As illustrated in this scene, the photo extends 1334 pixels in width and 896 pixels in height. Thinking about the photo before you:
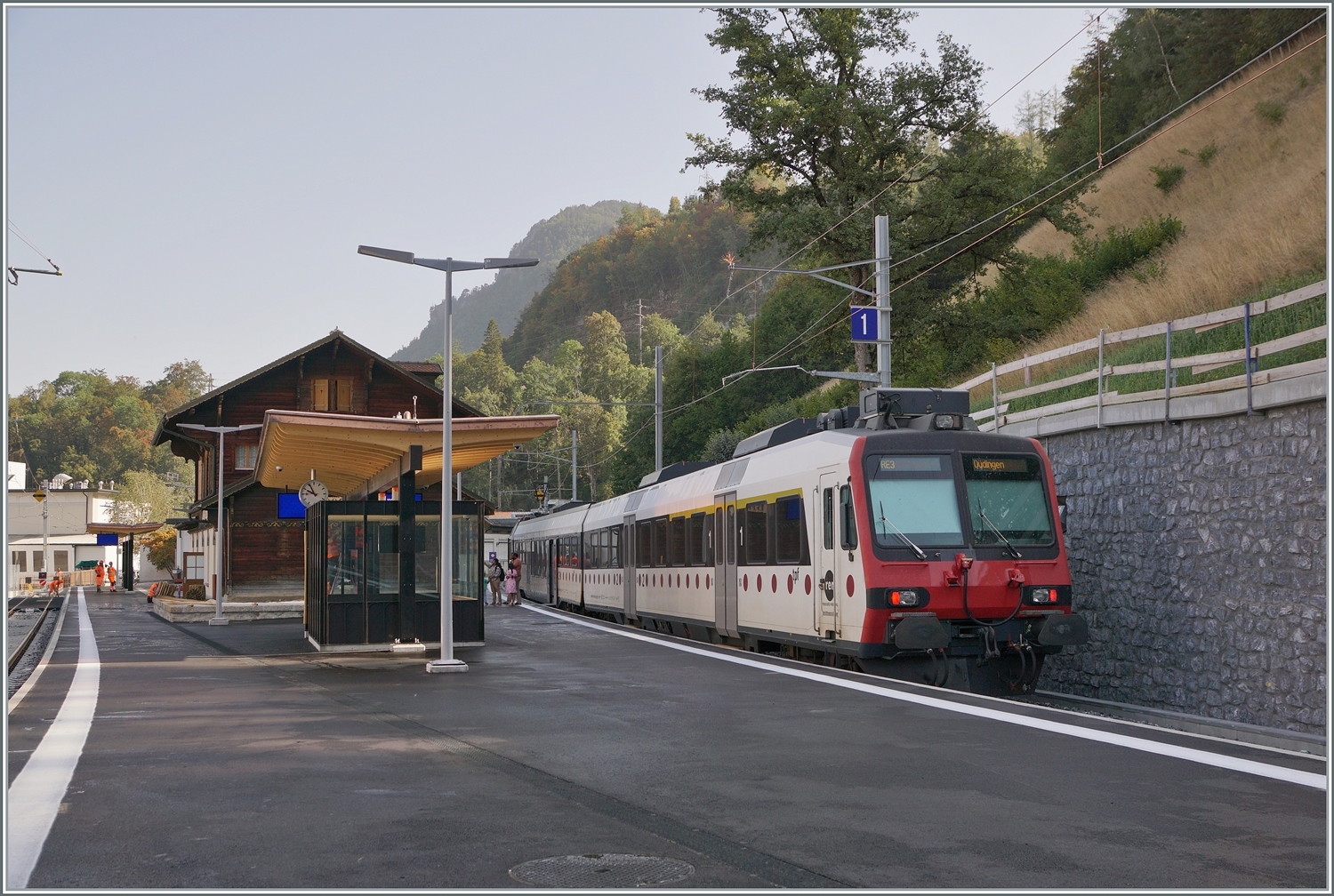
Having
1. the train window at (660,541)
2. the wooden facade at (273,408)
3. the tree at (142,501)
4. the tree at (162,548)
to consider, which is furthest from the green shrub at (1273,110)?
the tree at (142,501)

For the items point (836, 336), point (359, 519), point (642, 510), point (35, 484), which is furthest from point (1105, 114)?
point (35, 484)

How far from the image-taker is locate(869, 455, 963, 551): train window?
1424 centimetres

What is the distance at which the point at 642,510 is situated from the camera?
25891mm

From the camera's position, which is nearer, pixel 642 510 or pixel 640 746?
pixel 640 746

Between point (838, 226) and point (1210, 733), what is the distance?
26664 mm

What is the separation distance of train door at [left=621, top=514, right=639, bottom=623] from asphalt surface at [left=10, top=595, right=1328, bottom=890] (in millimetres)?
13225

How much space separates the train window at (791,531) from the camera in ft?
52.6

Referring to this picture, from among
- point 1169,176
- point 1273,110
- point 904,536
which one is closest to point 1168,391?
A: point 904,536

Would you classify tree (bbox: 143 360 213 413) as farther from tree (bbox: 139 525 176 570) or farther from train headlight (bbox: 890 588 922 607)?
train headlight (bbox: 890 588 922 607)

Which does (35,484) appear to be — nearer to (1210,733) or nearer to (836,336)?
(836,336)

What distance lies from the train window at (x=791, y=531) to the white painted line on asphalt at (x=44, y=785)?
27.3 feet

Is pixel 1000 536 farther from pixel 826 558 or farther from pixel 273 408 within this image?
pixel 273 408

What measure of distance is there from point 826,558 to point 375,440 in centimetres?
688

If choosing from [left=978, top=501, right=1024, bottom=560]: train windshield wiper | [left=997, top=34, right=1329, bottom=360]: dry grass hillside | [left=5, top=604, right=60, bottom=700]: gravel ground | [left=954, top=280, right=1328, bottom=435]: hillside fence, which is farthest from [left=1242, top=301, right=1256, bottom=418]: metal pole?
[left=5, top=604, right=60, bottom=700]: gravel ground
